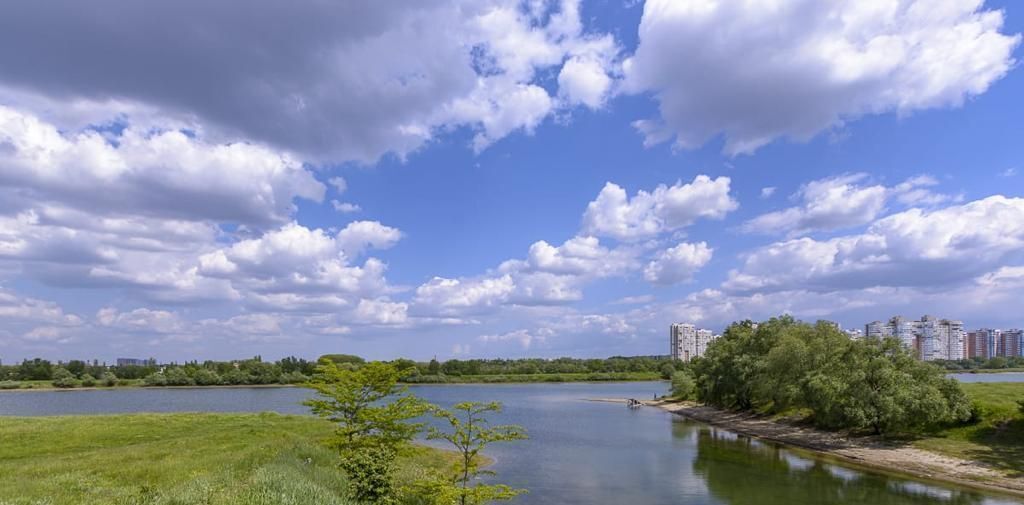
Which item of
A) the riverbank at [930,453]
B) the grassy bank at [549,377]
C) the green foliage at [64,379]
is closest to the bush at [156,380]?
the green foliage at [64,379]

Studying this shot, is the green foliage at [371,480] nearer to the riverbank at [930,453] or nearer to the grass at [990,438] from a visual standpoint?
the riverbank at [930,453]

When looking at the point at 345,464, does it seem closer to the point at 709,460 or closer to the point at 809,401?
the point at 709,460

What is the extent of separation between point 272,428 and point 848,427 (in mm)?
47263

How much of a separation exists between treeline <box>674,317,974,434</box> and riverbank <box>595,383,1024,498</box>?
55.4 inches

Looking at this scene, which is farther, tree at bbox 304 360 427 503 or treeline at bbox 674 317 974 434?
treeline at bbox 674 317 974 434

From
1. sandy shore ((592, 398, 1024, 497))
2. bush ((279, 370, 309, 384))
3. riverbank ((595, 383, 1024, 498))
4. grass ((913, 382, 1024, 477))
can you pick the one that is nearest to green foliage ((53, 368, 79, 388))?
bush ((279, 370, 309, 384))

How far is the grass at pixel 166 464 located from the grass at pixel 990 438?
34230mm

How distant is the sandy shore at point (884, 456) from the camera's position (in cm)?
3284

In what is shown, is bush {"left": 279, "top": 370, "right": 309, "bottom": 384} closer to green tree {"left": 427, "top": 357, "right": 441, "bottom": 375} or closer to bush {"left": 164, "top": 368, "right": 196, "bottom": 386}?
bush {"left": 164, "top": 368, "right": 196, "bottom": 386}

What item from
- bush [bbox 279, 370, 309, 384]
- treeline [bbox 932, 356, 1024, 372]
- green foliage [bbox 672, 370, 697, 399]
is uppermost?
green foliage [bbox 672, 370, 697, 399]

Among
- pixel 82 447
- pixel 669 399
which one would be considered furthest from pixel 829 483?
pixel 669 399

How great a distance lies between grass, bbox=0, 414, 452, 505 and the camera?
16.0m

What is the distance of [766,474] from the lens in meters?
35.9

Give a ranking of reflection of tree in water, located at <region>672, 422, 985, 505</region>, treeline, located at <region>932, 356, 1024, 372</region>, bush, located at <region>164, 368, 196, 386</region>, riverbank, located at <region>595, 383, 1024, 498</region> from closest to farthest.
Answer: reflection of tree in water, located at <region>672, 422, 985, 505</region> → riverbank, located at <region>595, 383, 1024, 498</region> → bush, located at <region>164, 368, 196, 386</region> → treeline, located at <region>932, 356, 1024, 372</region>
